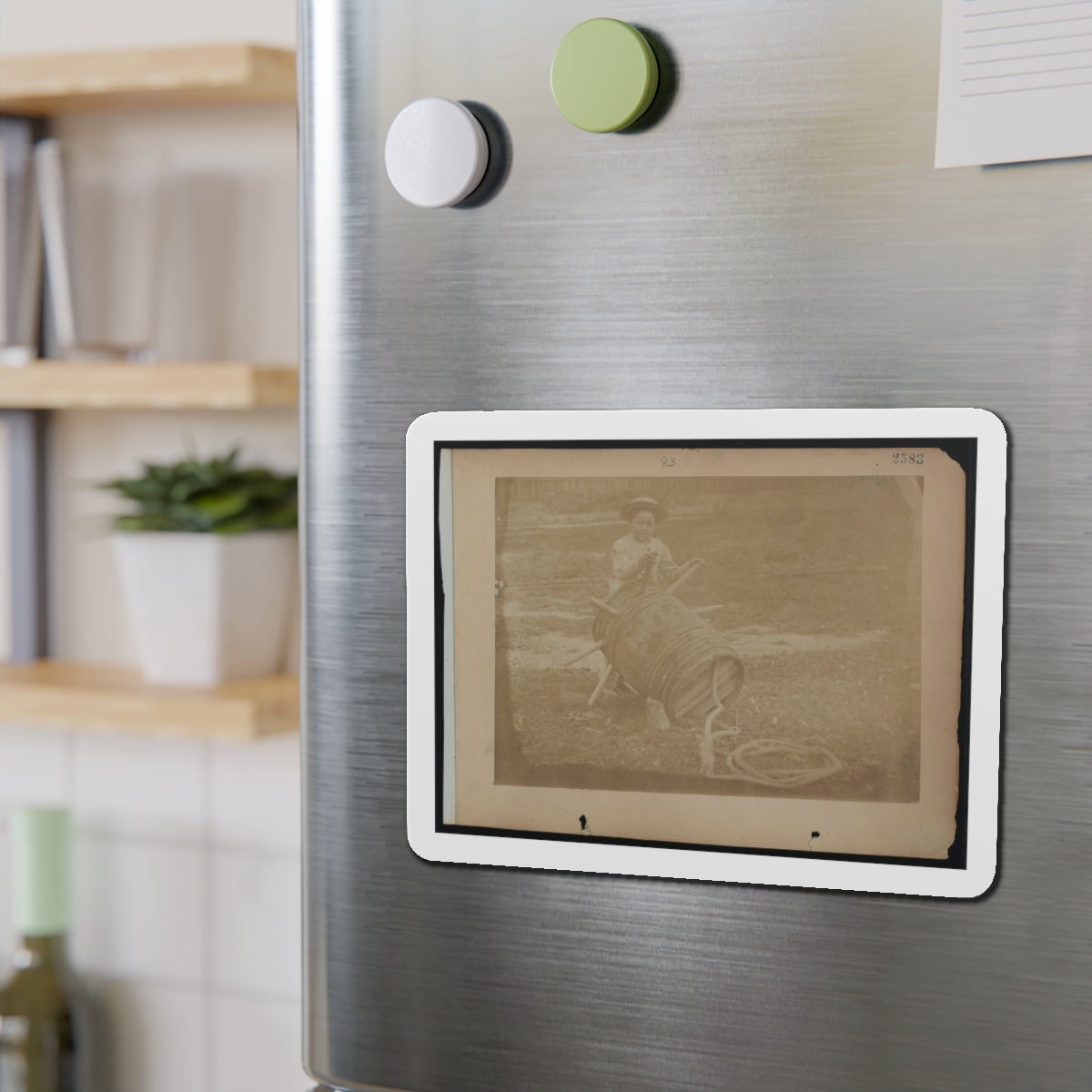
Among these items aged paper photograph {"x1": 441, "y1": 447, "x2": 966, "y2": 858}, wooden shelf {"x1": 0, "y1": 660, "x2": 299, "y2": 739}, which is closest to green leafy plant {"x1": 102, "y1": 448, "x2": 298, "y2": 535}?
wooden shelf {"x1": 0, "y1": 660, "x2": 299, "y2": 739}

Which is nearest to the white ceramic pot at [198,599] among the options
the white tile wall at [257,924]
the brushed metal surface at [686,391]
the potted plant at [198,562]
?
the potted plant at [198,562]

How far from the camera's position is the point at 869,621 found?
1.59 ft

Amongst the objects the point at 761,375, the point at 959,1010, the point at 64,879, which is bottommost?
the point at 64,879

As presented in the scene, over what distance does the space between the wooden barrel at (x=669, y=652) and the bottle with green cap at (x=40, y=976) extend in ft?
2.85

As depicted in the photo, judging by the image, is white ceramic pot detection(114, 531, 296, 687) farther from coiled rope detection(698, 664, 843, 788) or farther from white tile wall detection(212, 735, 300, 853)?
coiled rope detection(698, 664, 843, 788)

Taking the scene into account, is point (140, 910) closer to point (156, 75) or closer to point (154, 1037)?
point (154, 1037)

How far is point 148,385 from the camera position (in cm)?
104

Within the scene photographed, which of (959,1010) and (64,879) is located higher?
(959,1010)

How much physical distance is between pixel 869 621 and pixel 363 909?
0.84 ft

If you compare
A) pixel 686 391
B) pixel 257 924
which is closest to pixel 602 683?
pixel 686 391

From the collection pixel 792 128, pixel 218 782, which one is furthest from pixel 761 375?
pixel 218 782

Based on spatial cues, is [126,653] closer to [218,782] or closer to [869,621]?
[218,782]

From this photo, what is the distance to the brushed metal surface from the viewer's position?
0.47 meters

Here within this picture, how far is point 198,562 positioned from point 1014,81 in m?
0.80
